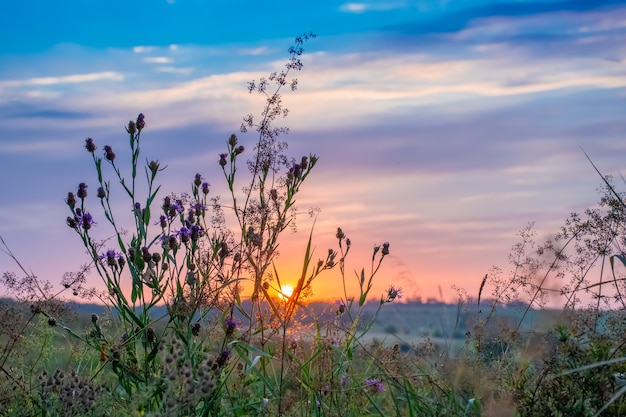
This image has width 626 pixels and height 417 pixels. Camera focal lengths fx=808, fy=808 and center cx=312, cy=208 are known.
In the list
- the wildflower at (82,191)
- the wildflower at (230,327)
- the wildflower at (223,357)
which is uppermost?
the wildflower at (82,191)

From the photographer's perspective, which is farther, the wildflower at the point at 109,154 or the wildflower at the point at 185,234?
the wildflower at the point at 109,154

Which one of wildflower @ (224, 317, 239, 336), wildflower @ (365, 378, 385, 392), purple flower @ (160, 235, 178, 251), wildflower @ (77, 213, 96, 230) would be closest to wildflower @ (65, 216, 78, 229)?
wildflower @ (77, 213, 96, 230)

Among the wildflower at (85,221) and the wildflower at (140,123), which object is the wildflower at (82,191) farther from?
the wildflower at (140,123)

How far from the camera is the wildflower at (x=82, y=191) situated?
462cm

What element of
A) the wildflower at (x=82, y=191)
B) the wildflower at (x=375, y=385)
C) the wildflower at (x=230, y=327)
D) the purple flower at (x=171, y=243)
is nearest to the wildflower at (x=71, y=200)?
the wildflower at (x=82, y=191)

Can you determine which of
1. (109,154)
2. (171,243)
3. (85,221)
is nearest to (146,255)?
(171,243)

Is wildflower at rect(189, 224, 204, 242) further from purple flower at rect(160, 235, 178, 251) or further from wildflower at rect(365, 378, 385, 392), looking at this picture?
wildflower at rect(365, 378, 385, 392)

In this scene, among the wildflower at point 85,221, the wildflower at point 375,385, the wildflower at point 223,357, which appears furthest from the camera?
the wildflower at point 375,385

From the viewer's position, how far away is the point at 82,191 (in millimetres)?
4629

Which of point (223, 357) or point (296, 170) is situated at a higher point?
point (296, 170)

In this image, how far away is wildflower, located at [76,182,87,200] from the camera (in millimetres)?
4621

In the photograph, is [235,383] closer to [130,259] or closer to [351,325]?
[351,325]

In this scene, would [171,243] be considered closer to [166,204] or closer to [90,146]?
[166,204]

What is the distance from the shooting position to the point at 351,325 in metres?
4.64
